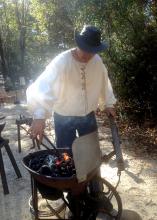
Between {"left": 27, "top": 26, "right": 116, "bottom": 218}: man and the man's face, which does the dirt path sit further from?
the man's face

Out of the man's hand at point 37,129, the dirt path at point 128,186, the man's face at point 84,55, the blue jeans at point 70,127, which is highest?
the man's face at point 84,55

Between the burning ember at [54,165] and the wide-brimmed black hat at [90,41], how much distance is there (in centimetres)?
116

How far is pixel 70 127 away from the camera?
13.4 ft

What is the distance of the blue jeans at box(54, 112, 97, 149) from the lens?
13.3ft

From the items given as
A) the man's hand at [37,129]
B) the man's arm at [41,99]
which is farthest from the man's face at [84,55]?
the man's hand at [37,129]

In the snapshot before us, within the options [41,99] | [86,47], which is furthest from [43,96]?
[86,47]

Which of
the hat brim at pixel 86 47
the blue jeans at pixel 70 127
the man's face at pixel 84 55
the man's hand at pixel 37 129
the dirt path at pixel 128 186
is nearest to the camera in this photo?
the man's hand at pixel 37 129

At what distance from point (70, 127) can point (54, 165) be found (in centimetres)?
69

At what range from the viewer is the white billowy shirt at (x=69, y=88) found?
341 cm

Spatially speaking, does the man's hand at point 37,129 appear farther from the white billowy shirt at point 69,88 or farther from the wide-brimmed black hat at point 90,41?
the wide-brimmed black hat at point 90,41

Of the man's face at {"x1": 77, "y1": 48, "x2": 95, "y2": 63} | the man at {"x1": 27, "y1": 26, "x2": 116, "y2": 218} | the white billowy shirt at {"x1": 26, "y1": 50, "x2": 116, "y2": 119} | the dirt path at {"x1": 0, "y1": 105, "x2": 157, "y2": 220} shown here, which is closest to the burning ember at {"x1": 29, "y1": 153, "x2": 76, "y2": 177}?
the man at {"x1": 27, "y1": 26, "x2": 116, "y2": 218}

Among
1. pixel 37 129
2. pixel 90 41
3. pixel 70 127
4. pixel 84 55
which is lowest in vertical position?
pixel 70 127

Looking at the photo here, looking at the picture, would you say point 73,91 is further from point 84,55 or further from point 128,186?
point 128,186

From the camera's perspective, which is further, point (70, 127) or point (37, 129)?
point (70, 127)
